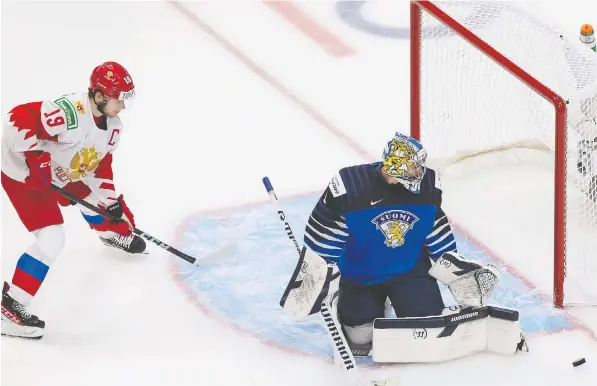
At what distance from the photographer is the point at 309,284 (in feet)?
12.8

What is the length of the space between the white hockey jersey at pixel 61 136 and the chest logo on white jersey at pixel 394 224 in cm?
94

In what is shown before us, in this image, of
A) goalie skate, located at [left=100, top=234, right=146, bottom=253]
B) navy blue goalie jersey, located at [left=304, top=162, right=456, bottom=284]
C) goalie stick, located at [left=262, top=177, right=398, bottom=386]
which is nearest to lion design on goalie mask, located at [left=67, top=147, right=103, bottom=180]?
goalie skate, located at [left=100, top=234, right=146, bottom=253]

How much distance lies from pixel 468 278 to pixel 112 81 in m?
1.22

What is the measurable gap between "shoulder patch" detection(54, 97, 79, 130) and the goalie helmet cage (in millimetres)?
1302

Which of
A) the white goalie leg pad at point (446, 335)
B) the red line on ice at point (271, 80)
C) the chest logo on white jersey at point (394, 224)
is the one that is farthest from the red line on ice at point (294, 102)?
the chest logo on white jersey at point (394, 224)

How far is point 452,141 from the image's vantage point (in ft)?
16.3

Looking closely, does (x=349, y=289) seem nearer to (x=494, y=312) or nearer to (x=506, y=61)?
(x=494, y=312)

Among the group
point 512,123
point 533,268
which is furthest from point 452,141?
point 533,268

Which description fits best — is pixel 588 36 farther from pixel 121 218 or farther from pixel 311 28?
pixel 311 28

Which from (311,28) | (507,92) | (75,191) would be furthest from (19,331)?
(311,28)

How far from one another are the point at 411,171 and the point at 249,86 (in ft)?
7.13

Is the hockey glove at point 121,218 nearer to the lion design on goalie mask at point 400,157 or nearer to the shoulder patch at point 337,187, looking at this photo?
the shoulder patch at point 337,187

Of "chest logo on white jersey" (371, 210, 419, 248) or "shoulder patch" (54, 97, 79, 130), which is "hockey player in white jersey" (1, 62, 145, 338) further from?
"chest logo on white jersey" (371, 210, 419, 248)

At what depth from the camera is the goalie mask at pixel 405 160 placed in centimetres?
376
